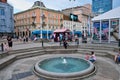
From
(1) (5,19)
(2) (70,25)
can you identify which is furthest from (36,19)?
(2) (70,25)

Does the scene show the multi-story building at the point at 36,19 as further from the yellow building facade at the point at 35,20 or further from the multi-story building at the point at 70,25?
the multi-story building at the point at 70,25

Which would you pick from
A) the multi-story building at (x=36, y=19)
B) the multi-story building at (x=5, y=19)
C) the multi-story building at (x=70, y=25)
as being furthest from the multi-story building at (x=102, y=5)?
the multi-story building at (x=70, y=25)

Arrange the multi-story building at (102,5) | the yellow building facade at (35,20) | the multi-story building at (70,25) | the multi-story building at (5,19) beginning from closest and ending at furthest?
the multi-story building at (102,5) < the multi-story building at (5,19) < the yellow building facade at (35,20) < the multi-story building at (70,25)

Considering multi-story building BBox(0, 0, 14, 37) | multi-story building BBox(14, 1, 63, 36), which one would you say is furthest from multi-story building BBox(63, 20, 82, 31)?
multi-story building BBox(0, 0, 14, 37)

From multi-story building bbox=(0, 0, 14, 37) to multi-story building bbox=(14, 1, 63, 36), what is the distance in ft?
22.9

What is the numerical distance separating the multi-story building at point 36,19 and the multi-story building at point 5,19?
22.9 ft

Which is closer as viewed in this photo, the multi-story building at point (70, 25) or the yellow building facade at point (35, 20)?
the yellow building facade at point (35, 20)

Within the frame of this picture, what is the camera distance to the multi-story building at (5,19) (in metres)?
46.5

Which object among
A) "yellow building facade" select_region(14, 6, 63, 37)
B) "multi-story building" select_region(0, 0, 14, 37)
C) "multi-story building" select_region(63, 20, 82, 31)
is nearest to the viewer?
"multi-story building" select_region(0, 0, 14, 37)

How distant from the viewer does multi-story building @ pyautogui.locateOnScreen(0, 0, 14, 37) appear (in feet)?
153

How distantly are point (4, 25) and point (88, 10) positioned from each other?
52816 millimetres

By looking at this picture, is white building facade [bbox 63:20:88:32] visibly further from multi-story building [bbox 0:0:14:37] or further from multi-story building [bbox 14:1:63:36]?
multi-story building [bbox 0:0:14:37]

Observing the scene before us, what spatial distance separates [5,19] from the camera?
47719 millimetres

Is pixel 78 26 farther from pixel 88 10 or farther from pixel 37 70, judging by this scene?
pixel 37 70
